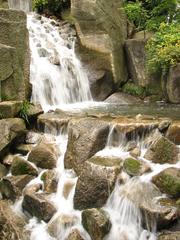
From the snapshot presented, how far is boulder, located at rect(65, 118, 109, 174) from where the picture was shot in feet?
26.5

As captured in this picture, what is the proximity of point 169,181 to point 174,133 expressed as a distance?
1.69 meters

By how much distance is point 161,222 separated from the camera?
626cm

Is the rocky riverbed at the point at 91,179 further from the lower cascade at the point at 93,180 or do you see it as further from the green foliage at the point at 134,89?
the green foliage at the point at 134,89

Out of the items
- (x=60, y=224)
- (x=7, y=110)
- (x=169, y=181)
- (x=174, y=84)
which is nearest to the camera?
(x=169, y=181)

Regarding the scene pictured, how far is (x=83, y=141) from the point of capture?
820 cm

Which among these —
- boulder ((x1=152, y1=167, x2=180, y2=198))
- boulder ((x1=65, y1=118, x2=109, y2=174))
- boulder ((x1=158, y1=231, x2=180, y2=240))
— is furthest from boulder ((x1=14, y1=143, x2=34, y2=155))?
boulder ((x1=158, y1=231, x2=180, y2=240))

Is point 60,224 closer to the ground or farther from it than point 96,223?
closer to the ground

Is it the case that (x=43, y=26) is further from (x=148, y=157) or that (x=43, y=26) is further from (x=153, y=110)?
(x=148, y=157)

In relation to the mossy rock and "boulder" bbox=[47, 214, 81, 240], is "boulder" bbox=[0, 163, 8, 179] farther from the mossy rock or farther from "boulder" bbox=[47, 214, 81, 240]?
the mossy rock

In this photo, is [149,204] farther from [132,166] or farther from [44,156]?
[44,156]

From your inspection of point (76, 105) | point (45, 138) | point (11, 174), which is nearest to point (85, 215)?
point (11, 174)

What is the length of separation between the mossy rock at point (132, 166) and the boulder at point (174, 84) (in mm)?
5319

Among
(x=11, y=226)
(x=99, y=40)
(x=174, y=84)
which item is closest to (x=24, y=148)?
(x=11, y=226)

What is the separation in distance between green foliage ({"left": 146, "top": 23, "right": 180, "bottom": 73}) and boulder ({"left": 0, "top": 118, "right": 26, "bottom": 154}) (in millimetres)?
5315
